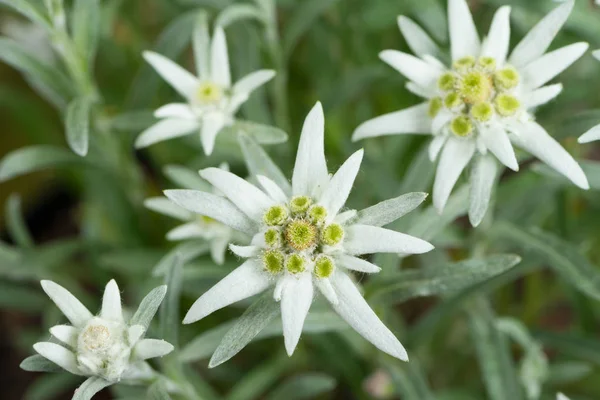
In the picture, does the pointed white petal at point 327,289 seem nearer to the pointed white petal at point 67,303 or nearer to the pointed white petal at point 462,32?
the pointed white petal at point 67,303

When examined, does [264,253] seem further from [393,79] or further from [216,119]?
[393,79]

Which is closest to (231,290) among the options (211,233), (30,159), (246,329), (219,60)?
(246,329)

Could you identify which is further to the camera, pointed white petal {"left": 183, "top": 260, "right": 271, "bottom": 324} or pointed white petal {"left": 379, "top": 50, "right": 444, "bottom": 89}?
pointed white petal {"left": 379, "top": 50, "right": 444, "bottom": 89}

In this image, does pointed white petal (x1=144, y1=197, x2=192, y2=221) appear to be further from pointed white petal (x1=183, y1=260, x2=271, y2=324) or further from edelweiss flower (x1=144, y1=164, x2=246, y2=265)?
pointed white petal (x1=183, y1=260, x2=271, y2=324)

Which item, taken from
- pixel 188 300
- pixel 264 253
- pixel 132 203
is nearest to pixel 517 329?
pixel 264 253

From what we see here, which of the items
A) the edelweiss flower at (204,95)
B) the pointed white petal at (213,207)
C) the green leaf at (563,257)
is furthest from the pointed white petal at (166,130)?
the green leaf at (563,257)

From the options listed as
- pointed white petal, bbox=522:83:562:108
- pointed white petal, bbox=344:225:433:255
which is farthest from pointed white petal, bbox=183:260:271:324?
pointed white petal, bbox=522:83:562:108

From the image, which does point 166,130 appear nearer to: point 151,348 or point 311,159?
point 311,159
